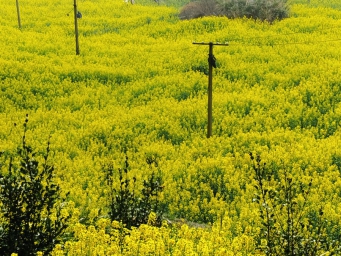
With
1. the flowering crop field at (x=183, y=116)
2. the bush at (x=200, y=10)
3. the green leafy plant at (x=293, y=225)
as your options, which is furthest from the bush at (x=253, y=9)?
the green leafy plant at (x=293, y=225)

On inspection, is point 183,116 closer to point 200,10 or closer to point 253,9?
point 253,9

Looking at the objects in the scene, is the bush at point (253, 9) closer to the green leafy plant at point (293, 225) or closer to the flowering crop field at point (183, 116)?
the flowering crop field at point (183, 116)

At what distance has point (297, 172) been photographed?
38.8 ft

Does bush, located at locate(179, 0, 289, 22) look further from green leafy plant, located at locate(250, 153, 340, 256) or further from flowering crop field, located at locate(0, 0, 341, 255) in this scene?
green leafy plant, located at locate(250, 153, 340, 256)

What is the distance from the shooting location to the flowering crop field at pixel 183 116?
9.35 m

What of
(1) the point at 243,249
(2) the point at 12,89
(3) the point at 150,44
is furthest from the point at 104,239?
(3) the point at 150,44

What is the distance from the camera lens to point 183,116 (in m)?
16.3

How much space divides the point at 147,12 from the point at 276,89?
2257 cm

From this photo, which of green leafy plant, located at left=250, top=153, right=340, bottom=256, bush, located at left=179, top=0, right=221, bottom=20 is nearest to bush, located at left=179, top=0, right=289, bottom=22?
bush, located at left=179, top=0, right=221, bottom=20

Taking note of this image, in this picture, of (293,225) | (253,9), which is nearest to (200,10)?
(253,9)

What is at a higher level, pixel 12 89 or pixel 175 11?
pixel 175 11

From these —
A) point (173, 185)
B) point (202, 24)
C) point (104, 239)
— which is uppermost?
point (202, 24)

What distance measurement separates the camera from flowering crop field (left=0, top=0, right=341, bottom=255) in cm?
935

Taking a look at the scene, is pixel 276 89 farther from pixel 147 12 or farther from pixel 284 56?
pixel 147 12
